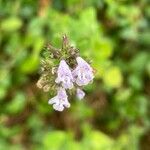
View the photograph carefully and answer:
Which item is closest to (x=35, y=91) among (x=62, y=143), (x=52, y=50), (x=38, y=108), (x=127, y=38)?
(x=38, y=108)

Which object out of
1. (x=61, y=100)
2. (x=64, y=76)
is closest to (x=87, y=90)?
(x=61, y=100)

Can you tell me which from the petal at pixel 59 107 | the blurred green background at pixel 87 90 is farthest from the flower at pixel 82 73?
the blurred green background at pixel 87 90

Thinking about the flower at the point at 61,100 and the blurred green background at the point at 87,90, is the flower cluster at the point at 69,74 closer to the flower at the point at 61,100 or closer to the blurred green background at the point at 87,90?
the flower at the point at 61,100

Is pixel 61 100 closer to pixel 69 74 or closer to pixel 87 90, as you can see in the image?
pixel 69 74

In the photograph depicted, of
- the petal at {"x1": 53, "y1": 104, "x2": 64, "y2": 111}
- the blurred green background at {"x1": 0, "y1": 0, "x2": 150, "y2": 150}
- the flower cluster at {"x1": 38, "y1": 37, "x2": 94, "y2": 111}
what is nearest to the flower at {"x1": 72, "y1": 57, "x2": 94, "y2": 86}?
the flower cluster at {"x1": 38, "y1": 37, "x2": 94, "y2": 111}

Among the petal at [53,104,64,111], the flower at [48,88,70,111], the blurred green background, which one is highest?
the blurred green background

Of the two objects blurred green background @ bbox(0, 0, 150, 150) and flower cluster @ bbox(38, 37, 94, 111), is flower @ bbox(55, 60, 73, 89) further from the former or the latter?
blurred green background @ bbox(0, 0, 150, 150)
